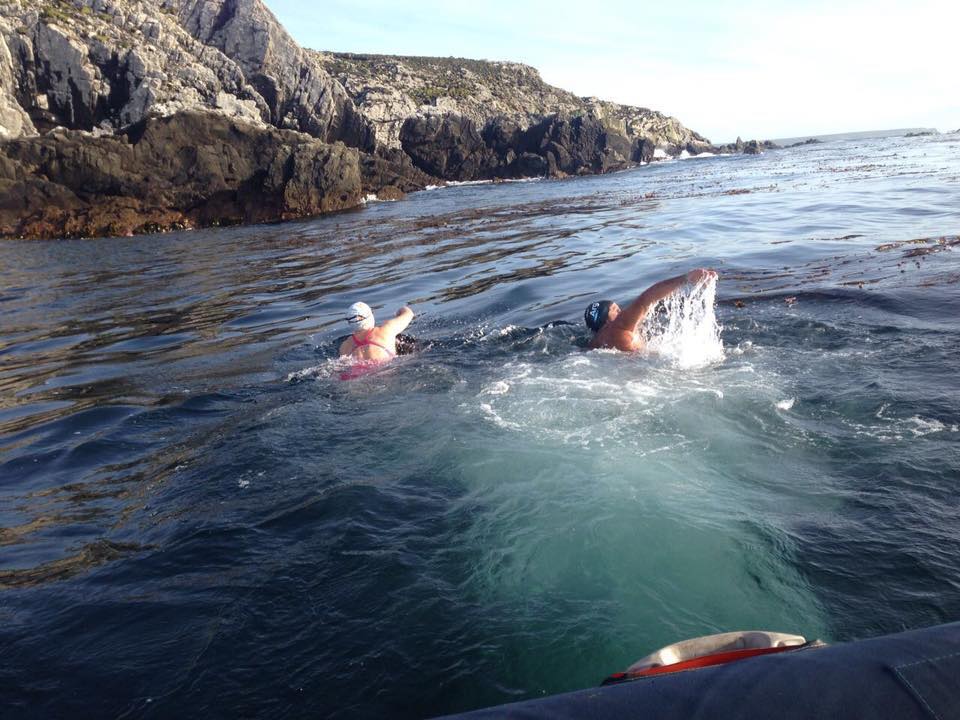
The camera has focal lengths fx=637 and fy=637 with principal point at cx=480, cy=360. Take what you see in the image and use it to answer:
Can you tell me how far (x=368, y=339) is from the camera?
27.5ft

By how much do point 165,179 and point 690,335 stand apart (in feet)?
113

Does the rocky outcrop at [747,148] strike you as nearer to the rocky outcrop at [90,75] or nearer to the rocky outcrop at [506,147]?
the rocky outcrop at [506,147]

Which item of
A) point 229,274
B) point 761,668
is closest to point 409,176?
point 229,274

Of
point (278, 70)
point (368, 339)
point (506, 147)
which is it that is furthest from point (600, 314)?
point (506, 147)

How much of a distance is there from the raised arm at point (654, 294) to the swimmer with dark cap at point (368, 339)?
9.84 ft

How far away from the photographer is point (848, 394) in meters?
5.77

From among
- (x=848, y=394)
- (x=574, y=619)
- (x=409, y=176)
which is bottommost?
(x=574, y=619)

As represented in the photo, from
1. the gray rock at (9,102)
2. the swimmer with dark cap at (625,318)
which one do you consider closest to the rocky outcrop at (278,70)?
the gray rock at (9,102)

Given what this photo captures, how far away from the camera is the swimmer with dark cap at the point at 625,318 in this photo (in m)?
6.91

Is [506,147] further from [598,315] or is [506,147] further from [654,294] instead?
[654,294]

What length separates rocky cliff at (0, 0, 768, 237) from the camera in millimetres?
33125

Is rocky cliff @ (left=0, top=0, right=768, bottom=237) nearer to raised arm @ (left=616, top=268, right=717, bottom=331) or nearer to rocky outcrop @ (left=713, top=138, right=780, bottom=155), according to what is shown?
rocky outcrop @ (left=713, top=138, right=780, bottom=155)

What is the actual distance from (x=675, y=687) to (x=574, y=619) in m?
1.78

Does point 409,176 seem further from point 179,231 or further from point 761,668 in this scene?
point 761,668
